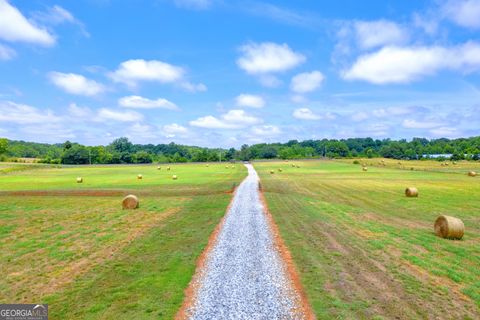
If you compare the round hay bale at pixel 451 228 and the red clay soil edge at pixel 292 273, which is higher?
the round hay bale at pixel 451 228

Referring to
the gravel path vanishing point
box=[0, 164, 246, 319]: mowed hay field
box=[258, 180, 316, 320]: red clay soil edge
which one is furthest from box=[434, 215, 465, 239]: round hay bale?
box=[0, 164, 246, 319]: mowed hay field

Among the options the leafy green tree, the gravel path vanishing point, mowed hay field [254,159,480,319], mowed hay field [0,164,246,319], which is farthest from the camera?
the leafy green tree

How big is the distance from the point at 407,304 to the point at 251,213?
16.5 m

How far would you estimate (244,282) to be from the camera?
1241 centimetres

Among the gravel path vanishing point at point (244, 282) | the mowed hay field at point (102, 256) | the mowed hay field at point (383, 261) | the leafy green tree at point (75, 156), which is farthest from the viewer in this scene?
the leafy green tree at point (75, 156)

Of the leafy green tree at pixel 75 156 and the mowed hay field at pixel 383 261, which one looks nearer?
the mowed hay field at pixel 383 261

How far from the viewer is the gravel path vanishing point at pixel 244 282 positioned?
403 inches

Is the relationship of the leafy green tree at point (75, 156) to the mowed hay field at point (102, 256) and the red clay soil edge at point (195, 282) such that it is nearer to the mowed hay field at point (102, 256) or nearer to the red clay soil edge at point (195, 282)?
the mowed hay field at point (102, 256)

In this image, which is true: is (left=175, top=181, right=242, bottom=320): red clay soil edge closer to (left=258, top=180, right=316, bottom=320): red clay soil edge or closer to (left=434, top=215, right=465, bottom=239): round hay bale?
(left=258, top=180, right=316, bottom=320): red clay soil edge

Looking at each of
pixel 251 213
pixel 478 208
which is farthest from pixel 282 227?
pixel 478 208

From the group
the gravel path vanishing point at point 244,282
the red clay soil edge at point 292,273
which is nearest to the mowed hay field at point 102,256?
the gravel path vanishing point at point 244,282

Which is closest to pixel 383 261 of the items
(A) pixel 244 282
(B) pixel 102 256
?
(A) pixel 244 282

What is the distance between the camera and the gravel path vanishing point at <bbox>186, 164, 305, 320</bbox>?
10.2 meters

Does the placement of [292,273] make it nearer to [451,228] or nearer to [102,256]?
[102,256]
